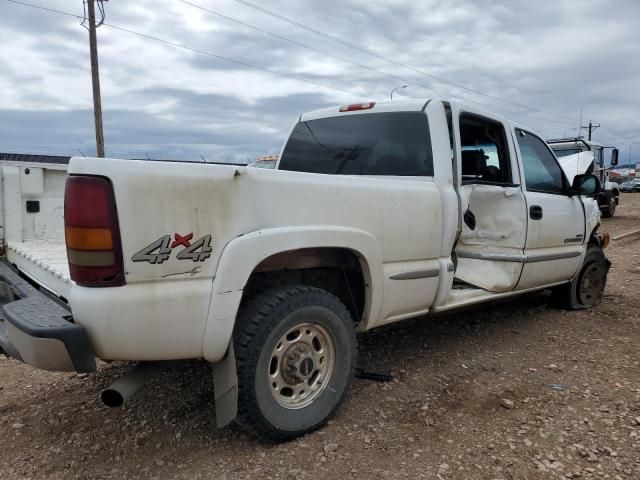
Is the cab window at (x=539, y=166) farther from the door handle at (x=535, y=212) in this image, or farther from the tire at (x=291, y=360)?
the tire at (x=291, y=360)

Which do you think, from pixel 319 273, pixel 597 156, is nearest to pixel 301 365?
pixel 319 273

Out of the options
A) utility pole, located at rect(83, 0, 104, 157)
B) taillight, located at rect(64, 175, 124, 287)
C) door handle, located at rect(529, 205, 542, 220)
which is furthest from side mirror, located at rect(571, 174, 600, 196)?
utility pole, located at rect(83, 0, 104, 157)

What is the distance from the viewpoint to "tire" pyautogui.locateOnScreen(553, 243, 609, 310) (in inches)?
211

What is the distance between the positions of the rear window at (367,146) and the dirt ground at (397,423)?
57.7 inches

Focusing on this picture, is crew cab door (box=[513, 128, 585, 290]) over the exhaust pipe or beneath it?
over

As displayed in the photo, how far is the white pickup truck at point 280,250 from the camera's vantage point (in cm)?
208

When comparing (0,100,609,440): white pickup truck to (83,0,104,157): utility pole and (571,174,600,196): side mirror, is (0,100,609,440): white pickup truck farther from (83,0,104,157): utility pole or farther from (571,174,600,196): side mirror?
(83,0,104,157): utility pole

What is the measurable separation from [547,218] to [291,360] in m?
2.94

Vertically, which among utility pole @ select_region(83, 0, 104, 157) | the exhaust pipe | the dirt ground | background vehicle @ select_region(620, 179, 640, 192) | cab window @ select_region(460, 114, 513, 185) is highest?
utility pole @ select_region(83, 0, 104, 157)

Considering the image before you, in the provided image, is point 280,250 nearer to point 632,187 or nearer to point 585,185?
point 585,185

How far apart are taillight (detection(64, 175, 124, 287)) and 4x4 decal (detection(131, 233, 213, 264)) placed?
0.09 meters

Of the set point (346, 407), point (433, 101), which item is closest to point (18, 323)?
point (346, 407)

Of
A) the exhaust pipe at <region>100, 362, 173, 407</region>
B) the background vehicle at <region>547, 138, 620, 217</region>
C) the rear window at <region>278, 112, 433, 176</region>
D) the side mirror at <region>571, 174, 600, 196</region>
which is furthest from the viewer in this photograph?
the background vehicle at <region>547, 138, 620, 217</region>

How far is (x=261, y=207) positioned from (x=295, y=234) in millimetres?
225
